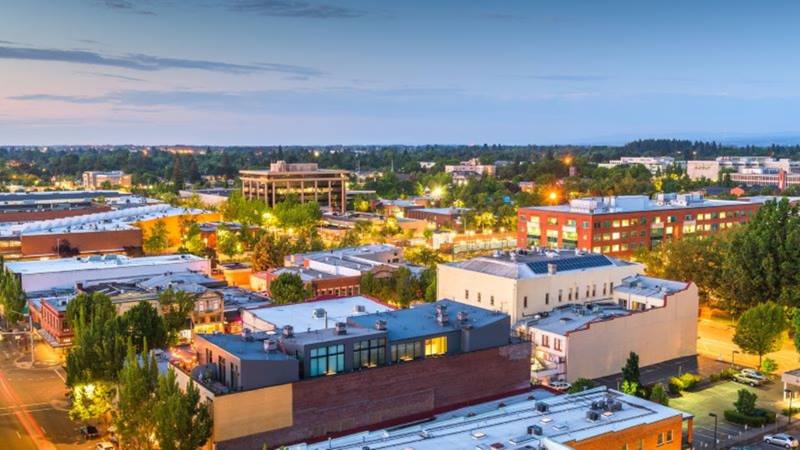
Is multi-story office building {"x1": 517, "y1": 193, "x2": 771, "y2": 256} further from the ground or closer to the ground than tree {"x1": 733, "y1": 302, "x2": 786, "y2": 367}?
further from the ground

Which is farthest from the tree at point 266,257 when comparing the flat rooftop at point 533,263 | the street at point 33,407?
the street at point 33,407

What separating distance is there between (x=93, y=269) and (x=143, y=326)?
32055 mm

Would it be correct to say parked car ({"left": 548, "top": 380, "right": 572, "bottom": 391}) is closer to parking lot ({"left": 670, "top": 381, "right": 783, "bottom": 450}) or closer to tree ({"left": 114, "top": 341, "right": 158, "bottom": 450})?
parking lot ({"left": 670, "top": 381, "right": 783, "bottom": 450})

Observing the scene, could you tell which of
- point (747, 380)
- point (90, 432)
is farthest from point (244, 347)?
point (747, 380)

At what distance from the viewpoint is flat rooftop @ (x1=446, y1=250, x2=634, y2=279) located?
6334cm

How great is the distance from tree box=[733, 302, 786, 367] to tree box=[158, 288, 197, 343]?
145 feet

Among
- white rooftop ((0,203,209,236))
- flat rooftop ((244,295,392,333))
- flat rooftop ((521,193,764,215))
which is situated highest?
flat rooftop ((521,193,764,215))

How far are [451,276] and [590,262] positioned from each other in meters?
12.5

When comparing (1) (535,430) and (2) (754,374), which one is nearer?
(1) (535,430)

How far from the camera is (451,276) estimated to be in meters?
67.8

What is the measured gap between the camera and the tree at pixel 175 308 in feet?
193

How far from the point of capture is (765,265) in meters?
71.7

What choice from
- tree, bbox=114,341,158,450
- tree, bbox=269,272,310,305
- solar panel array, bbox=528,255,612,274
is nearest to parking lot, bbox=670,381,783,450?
solar panel array, bbox=528,255,612,274

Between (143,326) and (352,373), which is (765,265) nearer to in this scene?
(352,373)
